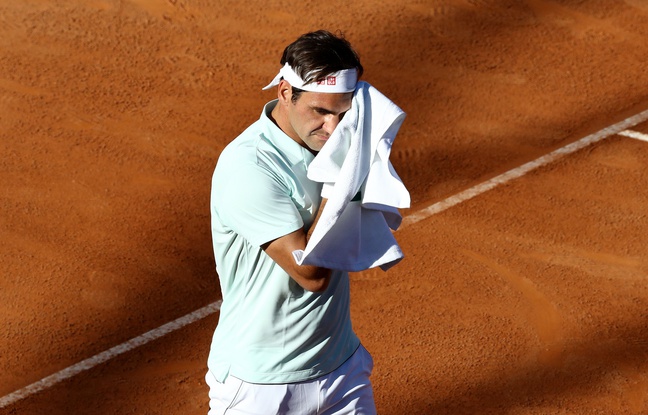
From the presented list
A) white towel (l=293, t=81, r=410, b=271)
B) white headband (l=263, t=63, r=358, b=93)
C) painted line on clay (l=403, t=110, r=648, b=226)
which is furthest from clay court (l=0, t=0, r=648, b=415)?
white headband (l=263, t=63, r=358, b=93)

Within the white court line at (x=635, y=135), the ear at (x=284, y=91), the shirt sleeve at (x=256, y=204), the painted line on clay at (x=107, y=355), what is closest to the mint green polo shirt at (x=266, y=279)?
the shirt sleeve at (x=256, y=204)

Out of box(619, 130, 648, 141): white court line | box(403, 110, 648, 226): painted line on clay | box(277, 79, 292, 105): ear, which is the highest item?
box(277, 79, 292, 105): ear

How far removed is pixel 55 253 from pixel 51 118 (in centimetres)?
182

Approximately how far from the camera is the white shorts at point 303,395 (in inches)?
162

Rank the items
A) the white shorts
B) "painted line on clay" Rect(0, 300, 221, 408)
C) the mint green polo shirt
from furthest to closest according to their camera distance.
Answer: "painted line on clay" Rect(0, 300, 221, 408) → the white shorts → the mint green polo shirt

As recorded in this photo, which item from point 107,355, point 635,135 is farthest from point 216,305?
point 635,135

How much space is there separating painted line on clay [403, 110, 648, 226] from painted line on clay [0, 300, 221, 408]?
1.78m

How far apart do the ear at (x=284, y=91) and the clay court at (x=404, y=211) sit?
2.77 m

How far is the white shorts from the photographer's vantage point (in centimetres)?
412

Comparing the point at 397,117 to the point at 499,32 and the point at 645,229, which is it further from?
the point at 499,32

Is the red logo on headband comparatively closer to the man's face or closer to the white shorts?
the man's face

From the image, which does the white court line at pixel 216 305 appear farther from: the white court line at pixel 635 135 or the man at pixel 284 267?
the man at pixel 284 267

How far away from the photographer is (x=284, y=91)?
3943 millimetres

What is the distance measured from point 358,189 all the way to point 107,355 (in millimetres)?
3271
